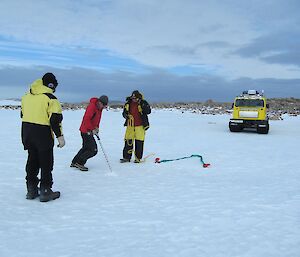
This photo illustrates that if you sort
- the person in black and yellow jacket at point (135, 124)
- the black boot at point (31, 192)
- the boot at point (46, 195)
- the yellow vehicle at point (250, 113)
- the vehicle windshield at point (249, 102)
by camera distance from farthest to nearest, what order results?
the vehicle windshield at point (249, 102) → the yellow vehicle at point (250, 113) → the person in black and yellow jacket at point (135, 124) → the black boot at point (31, 192) → the boot at point (46, 195)

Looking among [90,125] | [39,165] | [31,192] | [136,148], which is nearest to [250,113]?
[136,148]

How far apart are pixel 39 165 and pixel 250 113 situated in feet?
50.6

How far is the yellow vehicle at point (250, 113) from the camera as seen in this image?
1972cm

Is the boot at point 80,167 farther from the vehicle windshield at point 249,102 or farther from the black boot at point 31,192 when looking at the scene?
the vehicle windshield at point 249,102

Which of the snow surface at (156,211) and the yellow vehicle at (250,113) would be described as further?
the yellow vehicle at (250,113)

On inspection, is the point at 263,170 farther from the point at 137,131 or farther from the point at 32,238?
the point at 32,238

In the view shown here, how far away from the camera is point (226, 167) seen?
9945 mm

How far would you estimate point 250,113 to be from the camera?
19891 mm

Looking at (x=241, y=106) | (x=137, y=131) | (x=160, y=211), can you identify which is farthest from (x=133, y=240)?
(x=241, y=106)

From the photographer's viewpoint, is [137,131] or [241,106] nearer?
[137,131]

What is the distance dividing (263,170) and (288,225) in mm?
4386

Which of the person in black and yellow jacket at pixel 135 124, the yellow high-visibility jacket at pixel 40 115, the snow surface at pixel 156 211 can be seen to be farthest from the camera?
the person in black and yellow jacket at pixel 135 124

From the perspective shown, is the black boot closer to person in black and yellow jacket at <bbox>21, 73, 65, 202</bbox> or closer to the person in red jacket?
person in black and yellow jacket at <bbox>21, 73, 65, 202</bbox>

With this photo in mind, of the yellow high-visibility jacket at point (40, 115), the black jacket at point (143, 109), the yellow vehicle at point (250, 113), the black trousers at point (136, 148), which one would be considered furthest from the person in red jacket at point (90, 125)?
the yellow vehicle at point (250, 113)
